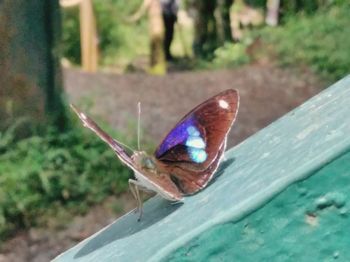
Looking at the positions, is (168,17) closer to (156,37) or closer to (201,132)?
(156,37)

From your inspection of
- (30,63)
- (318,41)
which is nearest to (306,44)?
(318,41)

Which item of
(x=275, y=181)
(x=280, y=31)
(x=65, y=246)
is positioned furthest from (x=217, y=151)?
(x=280, y=31)

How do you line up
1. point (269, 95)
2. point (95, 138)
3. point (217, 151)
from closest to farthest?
point (217, 151) → point (95, 138) → point (269, 95)

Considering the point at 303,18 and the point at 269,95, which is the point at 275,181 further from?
the point at 303,18

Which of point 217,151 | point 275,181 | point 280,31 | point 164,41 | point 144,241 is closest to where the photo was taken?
point 275,181

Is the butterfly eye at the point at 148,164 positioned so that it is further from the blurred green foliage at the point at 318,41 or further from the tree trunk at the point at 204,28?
the tree trunk at the point at 204,28

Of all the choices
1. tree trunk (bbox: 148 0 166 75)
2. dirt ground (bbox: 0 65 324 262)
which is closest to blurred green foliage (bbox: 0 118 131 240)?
dirt ground (bbox: 0 65 324 262)

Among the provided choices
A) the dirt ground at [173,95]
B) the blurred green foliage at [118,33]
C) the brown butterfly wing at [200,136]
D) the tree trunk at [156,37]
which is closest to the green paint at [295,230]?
the brown butterfly wing at [200,136]
